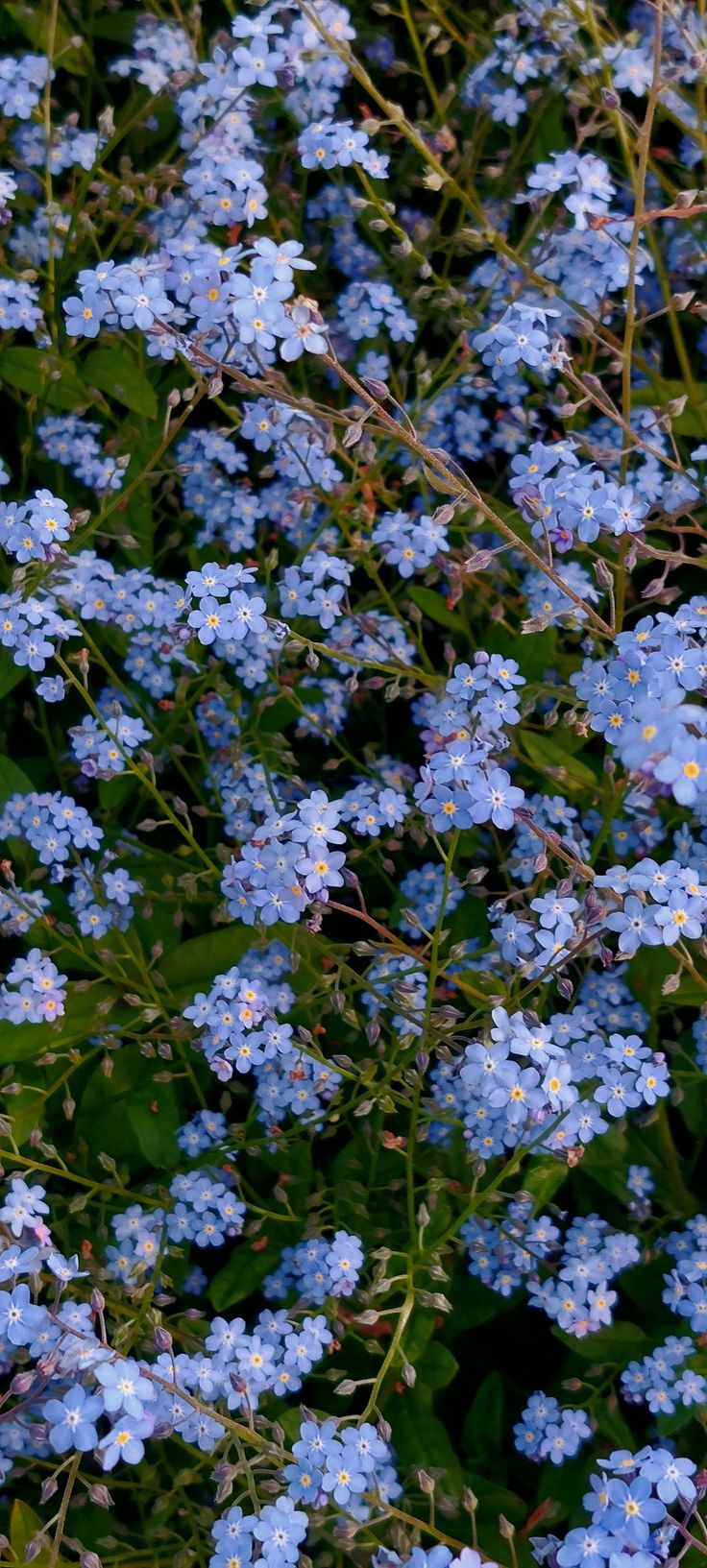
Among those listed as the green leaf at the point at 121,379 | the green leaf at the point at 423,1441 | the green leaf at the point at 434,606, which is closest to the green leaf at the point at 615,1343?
the green leaf at the point at 423,1441

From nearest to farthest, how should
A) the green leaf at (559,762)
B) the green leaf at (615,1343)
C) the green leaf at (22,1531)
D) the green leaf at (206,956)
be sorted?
1. the green leaf at (22,1531)
2. the green leaf at (615,1343)
3. the green leaf at (559,762)
4. the green leaf at (206,956)

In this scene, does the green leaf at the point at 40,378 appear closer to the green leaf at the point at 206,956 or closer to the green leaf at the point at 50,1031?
the green leaf at the point at 206,956

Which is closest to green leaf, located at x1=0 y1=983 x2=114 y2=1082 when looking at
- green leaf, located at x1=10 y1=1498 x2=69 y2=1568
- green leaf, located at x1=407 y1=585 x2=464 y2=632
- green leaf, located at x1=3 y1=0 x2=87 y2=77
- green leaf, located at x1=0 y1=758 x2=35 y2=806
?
green leaf, located at x1=0 y1=758 x2=35 y2=806

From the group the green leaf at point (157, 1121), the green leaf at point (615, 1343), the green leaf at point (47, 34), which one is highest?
the green leaf at point (47, 34)

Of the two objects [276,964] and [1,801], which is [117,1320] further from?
[1,801]

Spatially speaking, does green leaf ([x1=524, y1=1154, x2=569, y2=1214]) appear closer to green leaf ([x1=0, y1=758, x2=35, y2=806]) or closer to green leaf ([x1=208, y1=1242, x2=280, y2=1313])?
green leaf ([x1=208, y1=1242, x2=280, y2=1313])

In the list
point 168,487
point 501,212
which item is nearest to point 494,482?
point 501,212

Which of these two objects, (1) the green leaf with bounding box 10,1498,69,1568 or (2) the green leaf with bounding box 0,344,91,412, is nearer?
(1) the green leaf with bounding box 10,1498,69,1568
